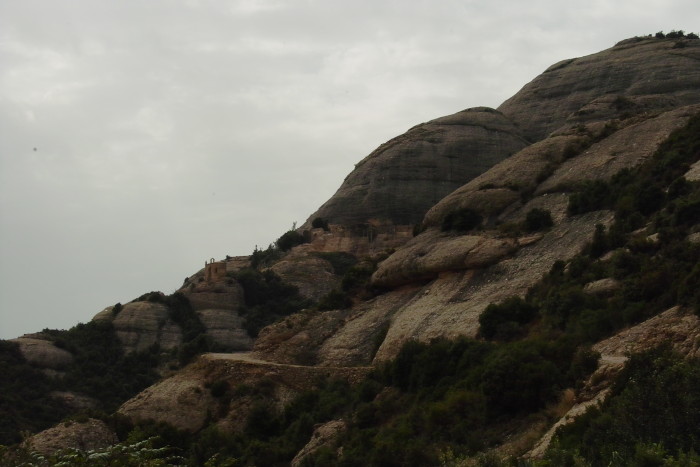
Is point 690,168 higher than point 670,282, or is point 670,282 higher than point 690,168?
point 690,168

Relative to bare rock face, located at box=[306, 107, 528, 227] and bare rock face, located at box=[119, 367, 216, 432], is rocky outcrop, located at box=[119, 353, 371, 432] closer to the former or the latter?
bare rock face, located at box=[119, 367, 216, 432]

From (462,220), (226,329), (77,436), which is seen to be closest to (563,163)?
(462,220)

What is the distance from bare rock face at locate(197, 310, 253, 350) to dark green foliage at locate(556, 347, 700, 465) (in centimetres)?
4680

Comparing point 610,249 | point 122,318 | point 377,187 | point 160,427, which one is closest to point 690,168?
point 610,249

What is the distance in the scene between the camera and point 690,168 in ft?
107

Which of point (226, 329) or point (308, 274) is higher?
point (308, 274)

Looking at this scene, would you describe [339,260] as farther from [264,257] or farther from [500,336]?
[500,336]

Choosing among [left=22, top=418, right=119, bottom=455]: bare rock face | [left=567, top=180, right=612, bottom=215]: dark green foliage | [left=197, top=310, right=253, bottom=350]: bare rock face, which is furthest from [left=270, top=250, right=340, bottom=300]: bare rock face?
[left=22, top=418, right=119, bottom=455]: bare rock face

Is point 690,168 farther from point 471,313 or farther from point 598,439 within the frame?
point 598,439

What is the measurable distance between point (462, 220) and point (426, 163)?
88.4ft

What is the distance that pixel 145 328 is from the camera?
64.6 m

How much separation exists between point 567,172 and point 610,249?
10.2 m

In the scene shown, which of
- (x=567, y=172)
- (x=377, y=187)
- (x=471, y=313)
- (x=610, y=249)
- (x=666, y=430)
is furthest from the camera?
(x=377, y=187)

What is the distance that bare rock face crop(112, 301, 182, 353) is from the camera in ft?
206
